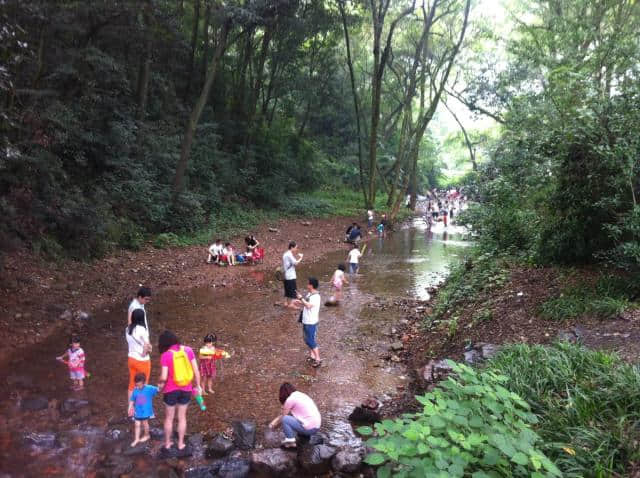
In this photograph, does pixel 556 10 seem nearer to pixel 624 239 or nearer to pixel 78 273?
pixel 624 239

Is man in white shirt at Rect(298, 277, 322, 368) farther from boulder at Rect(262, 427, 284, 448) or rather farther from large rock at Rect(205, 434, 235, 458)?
large rock at Rect(205, 434, 235, 458)

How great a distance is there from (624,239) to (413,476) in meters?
6.09

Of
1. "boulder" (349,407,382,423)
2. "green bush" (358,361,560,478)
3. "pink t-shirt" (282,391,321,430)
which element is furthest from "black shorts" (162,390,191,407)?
"green bush" (358,361,560,478)

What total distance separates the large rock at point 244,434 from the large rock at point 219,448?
0.36 feet

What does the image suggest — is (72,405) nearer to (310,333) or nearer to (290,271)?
(310,333)

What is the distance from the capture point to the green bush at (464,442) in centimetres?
302

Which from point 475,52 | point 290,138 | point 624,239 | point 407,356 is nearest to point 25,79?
point 407,356

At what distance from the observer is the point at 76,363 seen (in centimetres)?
636

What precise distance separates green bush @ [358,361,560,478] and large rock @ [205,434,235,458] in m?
2.34

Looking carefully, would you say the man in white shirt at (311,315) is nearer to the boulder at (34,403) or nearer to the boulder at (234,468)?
the boulder at (234,468)

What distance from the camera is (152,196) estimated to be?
15.6m

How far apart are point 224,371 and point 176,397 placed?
2.26 m

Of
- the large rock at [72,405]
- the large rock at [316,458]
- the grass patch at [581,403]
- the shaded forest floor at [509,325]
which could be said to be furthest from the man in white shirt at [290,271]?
the grass patch at [581,403]

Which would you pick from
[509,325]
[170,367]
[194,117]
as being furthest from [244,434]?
[194,117]
